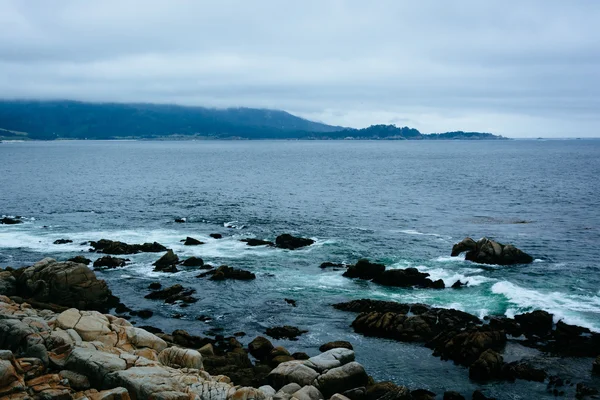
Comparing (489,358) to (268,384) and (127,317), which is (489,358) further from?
(127,317)

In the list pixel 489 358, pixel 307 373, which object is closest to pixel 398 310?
pixel 489 358

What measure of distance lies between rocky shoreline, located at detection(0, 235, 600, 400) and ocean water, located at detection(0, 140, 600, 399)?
4.13 ft

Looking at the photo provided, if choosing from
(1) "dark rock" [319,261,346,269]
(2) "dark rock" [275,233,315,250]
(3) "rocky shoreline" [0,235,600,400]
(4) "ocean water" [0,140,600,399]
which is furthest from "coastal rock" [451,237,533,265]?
(2) "dark rock" [275,233,315,250]

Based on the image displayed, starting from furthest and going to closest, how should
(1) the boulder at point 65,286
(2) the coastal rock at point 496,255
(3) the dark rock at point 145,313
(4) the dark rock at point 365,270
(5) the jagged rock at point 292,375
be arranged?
(2) the coastal rock at point 496,255, (4) the dark rock at point 365,270, (1) the boulder at point 65,286, (3) the dark rock at point 145,313, (5) the jagged rock at point 292,375

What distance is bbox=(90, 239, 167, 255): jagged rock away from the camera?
57.1m

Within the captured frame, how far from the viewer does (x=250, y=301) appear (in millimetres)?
43594

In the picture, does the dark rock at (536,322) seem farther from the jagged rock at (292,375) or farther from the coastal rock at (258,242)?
the coastal rock at (258,242)

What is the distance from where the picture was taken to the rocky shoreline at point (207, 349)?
2323 cm

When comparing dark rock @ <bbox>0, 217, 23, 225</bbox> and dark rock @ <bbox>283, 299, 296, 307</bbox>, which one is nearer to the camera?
dark rock @ <bbox>283, 299, 296, 307</bbox>

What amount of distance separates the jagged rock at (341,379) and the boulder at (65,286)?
21.8 m

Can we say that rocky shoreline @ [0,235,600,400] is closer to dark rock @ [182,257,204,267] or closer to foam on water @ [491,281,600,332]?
foam on water @ [491,281,600,332]

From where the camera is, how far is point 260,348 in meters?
33.8

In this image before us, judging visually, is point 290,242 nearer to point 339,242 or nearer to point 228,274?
point 339,242

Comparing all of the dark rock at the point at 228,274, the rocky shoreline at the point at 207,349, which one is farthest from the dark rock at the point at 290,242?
the rocky shoreline at the point at 207,349
